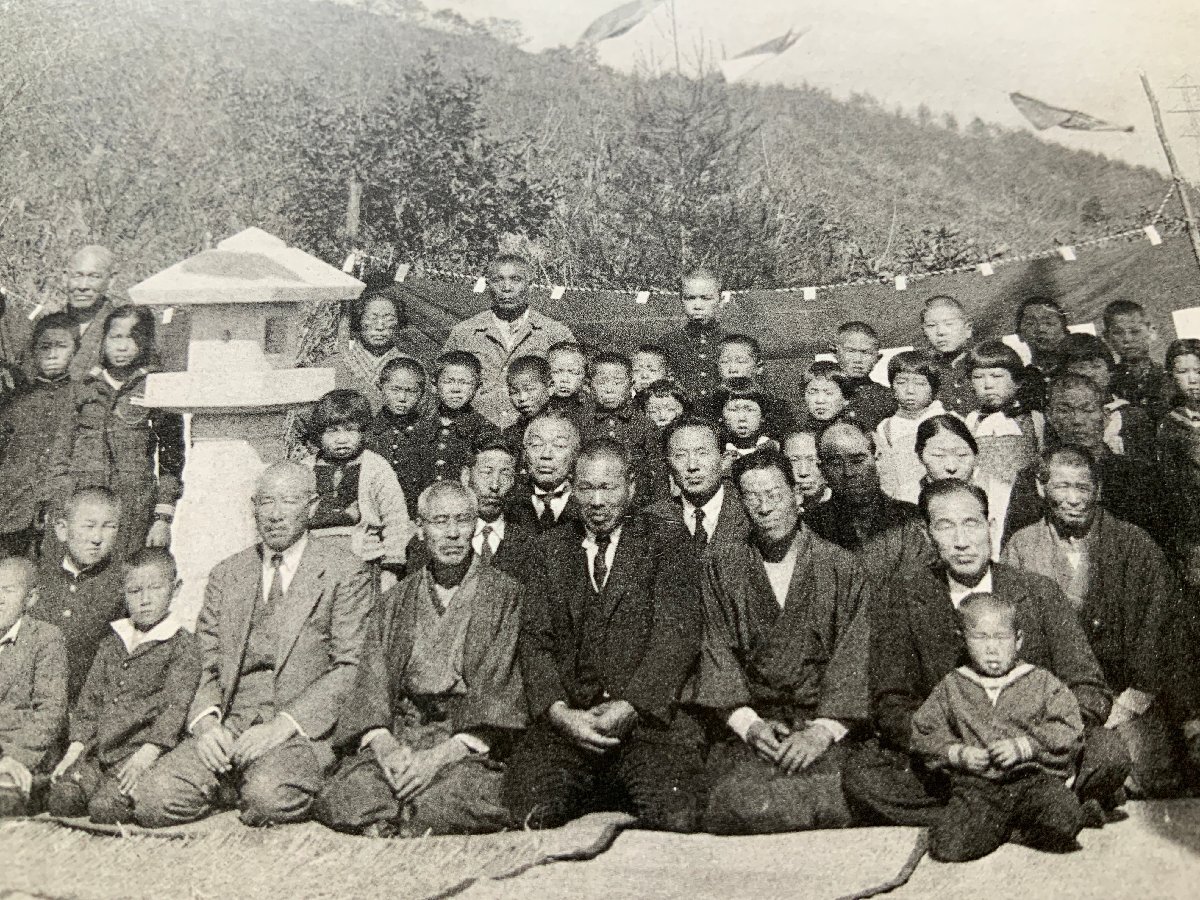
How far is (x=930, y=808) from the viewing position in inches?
137

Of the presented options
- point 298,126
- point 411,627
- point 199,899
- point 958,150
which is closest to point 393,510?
point 411,627

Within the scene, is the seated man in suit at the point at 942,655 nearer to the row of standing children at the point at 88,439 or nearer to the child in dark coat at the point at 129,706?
the child in dark coat at the point at 129,706

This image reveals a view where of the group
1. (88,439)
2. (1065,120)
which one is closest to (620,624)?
(88,439)

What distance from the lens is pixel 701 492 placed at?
12.9 feet

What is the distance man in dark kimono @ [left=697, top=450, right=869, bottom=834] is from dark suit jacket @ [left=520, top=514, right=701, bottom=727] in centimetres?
12

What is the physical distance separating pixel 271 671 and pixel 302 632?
19 centimetres

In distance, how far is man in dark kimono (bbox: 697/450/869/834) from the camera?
352 centimetres

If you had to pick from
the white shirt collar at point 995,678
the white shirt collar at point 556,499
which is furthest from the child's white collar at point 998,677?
the white shirt collar at point 556,499

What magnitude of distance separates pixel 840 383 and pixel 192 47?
3.87 metres

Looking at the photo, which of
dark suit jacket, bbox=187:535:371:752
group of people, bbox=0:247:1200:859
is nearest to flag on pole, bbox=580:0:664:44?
group of people, bbox=0:247:1200:859

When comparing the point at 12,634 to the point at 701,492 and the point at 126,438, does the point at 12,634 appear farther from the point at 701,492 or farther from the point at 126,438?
the point at 701,492

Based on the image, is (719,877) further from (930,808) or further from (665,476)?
(665,476)

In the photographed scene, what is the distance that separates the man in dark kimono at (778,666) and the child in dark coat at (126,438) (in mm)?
2542

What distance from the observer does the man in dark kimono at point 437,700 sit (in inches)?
140
